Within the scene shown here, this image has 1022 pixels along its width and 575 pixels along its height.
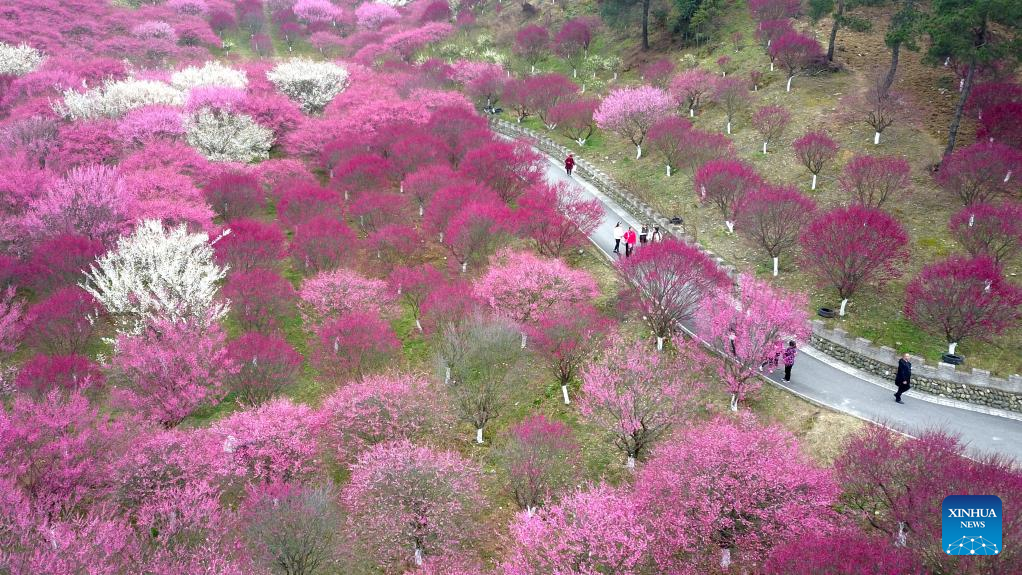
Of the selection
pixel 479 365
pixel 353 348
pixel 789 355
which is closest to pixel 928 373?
pixel 789 355

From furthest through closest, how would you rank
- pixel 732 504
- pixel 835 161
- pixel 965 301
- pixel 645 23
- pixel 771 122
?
pixel 645 23
pixel 771 122
pixel 835 161
pixel 965 301
pixel 732 504

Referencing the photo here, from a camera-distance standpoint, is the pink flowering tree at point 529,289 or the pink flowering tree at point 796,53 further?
the pink flowering tree at point 796,53

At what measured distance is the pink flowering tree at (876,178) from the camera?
31375 mm

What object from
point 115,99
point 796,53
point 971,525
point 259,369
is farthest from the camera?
point 115,99

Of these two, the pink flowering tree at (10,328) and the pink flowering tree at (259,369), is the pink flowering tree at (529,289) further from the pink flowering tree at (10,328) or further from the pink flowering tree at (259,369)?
the pink flowering tree at (10,328)

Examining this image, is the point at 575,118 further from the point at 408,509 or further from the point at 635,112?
the point at 408,509

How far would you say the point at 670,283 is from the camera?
26422mm

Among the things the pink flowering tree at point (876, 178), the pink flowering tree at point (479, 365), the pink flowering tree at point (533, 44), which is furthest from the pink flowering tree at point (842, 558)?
the pink flowering tree at point (533, 44)

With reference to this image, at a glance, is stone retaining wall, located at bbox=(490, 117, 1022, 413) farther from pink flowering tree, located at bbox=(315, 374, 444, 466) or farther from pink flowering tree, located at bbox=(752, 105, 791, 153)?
pink flowering tree, located at bbox=(315, 374, 444, 466)

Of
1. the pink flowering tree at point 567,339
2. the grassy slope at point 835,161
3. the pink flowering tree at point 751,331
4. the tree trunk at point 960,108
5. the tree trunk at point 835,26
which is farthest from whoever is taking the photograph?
the tree trunk at point 835,26

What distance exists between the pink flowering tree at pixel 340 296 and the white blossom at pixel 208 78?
37125 millimetres

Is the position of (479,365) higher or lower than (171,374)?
lower

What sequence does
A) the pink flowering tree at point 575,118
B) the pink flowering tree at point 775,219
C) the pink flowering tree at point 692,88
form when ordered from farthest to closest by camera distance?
the pink flowering tree at point 575,118
the pink flowering tree at point 692,88
the pink flowering tree at point 775,219

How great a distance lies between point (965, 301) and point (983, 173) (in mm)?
10550
